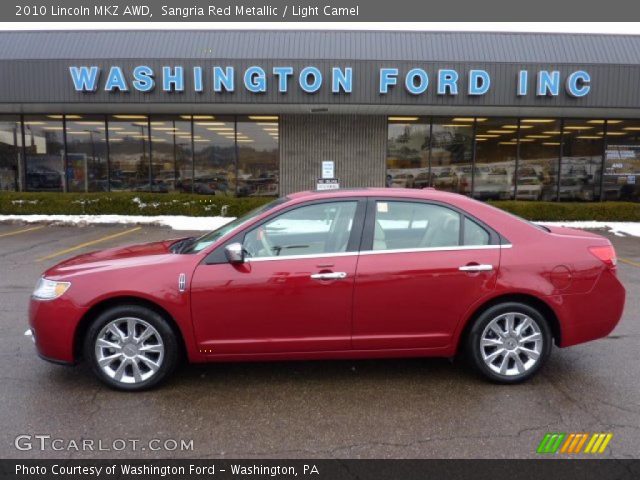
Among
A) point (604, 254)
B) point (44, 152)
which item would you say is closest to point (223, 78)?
point (44, 152)

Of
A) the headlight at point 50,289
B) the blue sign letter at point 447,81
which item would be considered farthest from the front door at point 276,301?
the blue sign letter at point 447,81

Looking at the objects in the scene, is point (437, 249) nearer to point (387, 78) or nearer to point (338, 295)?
point (338, 295)

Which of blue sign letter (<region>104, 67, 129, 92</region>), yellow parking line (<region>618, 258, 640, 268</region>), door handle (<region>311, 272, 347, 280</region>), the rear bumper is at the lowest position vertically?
yellow parking line (<region>618, 258, 640, 268</region>)

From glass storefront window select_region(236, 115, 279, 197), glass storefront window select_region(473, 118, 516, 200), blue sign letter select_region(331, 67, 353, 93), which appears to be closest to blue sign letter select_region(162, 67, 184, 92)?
glass storefront window select_region(236, 115, 279, 197)

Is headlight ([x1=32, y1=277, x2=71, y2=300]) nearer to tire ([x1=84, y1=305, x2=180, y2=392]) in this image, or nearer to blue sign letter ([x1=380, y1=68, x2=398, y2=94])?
tire ([x1=84, y1=305, x2=180, y2=392])

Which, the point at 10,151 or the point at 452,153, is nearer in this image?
the point at 452,153

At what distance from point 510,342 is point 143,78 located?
12.7m

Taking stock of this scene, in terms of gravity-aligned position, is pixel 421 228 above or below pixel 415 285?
above

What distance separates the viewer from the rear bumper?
13.1 ft

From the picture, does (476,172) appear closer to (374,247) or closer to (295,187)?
(295,187)

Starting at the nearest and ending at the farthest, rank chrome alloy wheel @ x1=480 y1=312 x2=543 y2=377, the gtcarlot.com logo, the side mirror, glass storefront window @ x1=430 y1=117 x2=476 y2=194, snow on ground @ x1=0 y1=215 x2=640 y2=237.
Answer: the gtcarlot.com logo, the side mirror, chrome alloy wheel @ x1=480 y1=312 x2=543 y2=377, snow on ground @ x1=0 y1=215 x2=640 y2=237, glass storefront window @ x1=430 y1=117 x2=476 y2=194

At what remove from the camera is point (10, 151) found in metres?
17.3

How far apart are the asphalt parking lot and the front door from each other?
15.5 inches

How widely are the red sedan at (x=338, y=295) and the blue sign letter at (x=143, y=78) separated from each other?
35.9ft
